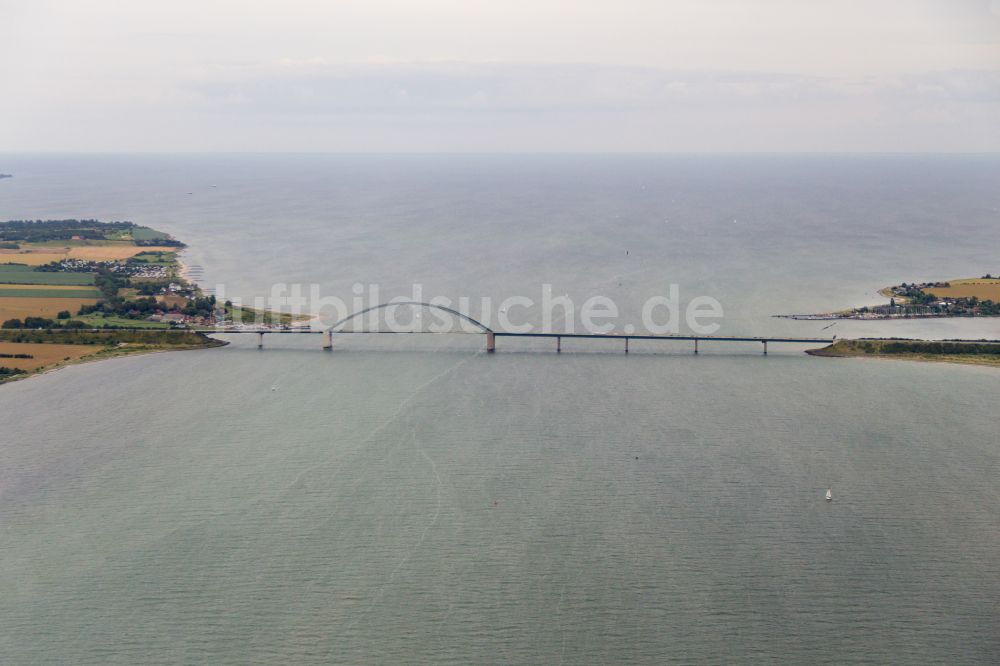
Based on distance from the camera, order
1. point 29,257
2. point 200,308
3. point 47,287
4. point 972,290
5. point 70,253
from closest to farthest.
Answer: point 200,308, point 972,290, point 47,287, point 29,257, point 70,253

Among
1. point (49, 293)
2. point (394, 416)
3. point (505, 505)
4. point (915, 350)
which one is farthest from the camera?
point (49, 293)

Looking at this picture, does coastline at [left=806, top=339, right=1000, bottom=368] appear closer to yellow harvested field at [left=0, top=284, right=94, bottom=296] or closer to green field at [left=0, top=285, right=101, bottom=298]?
green field at [left=0, top=285, right=101, bottom=298]

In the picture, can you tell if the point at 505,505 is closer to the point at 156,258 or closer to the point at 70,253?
the point at 156,258

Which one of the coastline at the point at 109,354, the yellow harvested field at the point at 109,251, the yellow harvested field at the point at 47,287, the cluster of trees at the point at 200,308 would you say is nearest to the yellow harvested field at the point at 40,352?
the coastline at the point at 109,354

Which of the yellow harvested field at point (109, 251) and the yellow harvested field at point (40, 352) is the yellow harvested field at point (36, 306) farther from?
the yellow harvested field at point (109, 251)

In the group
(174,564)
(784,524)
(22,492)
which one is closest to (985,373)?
(784,524)

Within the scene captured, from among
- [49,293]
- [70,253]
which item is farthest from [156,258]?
[49,293]

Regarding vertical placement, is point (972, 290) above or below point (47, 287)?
above
